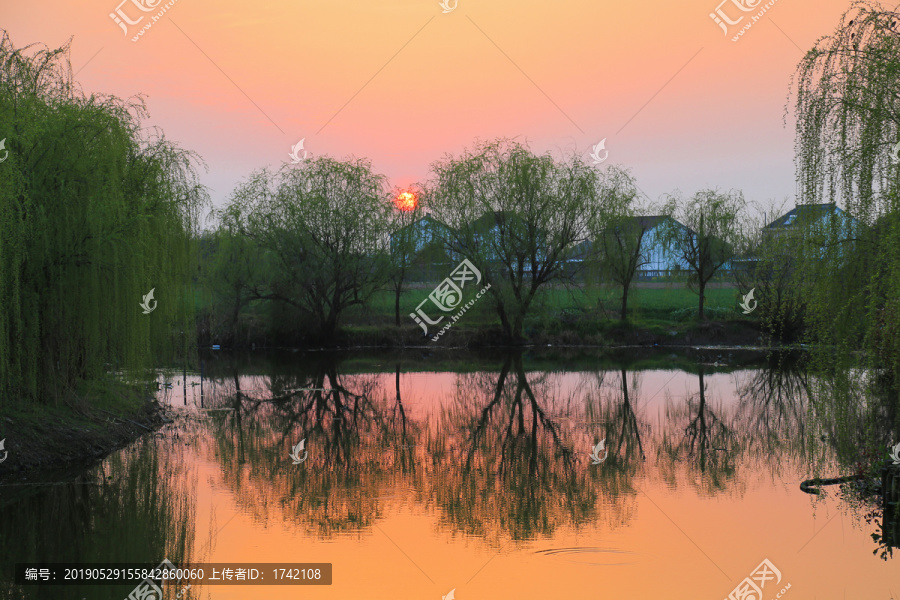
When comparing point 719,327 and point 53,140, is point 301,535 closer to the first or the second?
point 53,140

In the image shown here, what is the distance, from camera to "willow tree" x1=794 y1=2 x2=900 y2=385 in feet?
26.2

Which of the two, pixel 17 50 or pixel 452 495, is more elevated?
pixel 17 50

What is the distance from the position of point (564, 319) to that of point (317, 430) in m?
25.1

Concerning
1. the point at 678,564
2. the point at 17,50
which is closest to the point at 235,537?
the point at 678,564

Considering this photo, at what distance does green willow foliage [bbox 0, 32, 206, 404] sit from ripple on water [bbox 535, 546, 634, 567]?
796 cm

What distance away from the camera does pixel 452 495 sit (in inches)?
450

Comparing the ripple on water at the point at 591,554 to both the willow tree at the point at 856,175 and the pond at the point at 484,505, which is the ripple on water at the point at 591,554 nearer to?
the pond at the point at 484,505

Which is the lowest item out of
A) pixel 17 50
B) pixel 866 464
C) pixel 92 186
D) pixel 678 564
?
pixel 678 564
